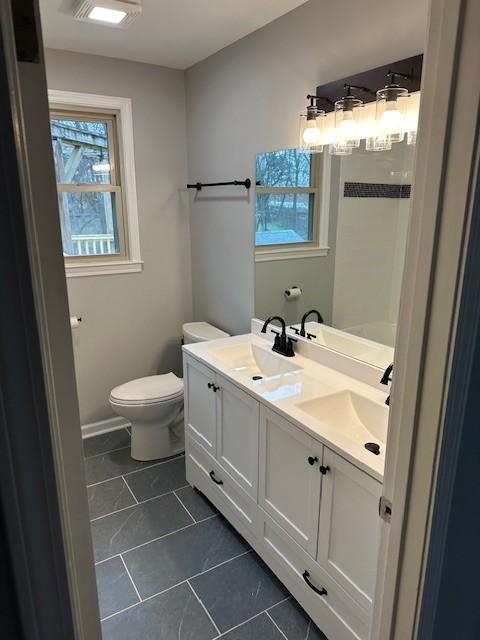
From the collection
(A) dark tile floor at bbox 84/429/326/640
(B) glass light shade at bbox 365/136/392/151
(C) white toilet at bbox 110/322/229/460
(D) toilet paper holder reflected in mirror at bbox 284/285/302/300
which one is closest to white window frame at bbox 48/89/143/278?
(C) white toilet at bbox 110/322/229/460

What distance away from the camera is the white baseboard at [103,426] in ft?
10.7

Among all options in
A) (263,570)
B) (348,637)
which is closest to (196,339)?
(263,570)

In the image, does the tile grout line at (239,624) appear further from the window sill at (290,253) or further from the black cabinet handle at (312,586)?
the window sill at (290,253)

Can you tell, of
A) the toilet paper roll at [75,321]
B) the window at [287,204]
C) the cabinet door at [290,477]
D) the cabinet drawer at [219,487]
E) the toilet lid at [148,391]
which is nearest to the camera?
the cabinet door at [290,477]

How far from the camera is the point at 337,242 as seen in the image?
7.17 feet

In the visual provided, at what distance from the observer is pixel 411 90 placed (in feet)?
5.52

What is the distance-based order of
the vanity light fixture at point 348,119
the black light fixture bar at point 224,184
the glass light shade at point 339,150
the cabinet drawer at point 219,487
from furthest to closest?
1. the black light fixture bar at point 224,184
2. the cabinet drawer at point 219,487
3. the glass light shade at point 339,150
4. the vanity light fixture at point 348,119

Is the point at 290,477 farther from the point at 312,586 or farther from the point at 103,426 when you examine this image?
the point at 103,426

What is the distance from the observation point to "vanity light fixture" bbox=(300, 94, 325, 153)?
206 centimetres

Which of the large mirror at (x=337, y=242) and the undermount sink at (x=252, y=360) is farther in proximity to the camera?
the undermount sink at (x=252, y=360)

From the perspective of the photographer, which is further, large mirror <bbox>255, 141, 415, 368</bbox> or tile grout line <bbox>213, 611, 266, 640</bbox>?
large mirror <bbox>255, 141, 415, 368</bbox>

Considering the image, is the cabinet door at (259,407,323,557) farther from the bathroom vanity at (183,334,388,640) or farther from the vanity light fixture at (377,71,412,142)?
the vanity light fixture at (377,71,412,142)

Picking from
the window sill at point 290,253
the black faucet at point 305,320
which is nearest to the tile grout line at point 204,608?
→ the black faucet at point 305,320

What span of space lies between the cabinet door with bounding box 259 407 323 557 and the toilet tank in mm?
1172
